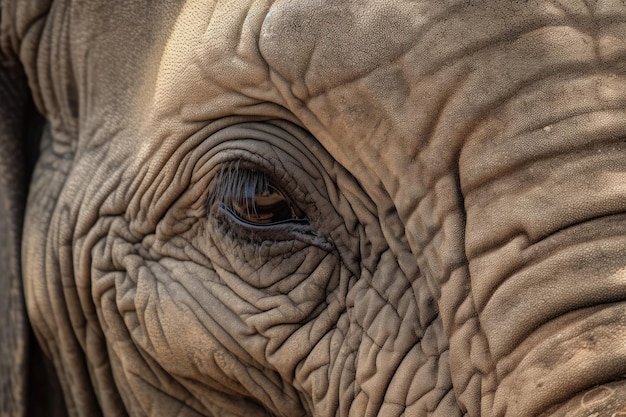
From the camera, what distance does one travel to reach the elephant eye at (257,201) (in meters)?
2.32

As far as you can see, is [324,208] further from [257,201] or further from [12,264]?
[12,264]

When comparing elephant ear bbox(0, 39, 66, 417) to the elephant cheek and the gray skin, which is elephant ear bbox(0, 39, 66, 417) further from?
the elephant cheek

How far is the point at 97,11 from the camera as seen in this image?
277 centimetres

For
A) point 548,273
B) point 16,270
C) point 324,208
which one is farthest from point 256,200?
point 16,270

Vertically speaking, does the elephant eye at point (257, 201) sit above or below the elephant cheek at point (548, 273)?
above

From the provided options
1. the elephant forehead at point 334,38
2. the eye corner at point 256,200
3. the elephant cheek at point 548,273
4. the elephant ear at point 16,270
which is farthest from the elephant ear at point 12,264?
the elephant cheek at point 548,273

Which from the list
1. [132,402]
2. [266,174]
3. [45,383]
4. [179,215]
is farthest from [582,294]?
[45,383]

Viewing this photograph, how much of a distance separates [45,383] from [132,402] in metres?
0.41

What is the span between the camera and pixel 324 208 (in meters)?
2.26

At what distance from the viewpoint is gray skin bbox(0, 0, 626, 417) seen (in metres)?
1.80

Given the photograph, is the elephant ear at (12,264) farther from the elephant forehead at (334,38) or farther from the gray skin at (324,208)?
the elephant forehead at (334,38)

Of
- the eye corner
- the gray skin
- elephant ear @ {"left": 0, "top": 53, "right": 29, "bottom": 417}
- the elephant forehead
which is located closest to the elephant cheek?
the gray skin

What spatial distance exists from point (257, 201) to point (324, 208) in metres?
0.16

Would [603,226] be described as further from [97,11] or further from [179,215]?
[97,11]
